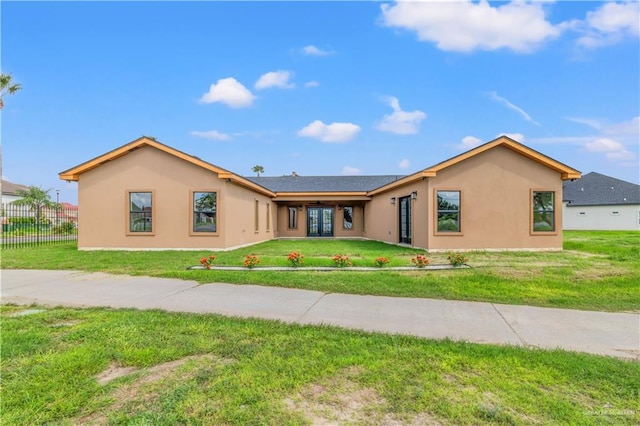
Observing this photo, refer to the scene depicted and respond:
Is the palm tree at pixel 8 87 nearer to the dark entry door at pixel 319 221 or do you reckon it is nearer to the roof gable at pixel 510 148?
the dark entry door at pixel 319 221

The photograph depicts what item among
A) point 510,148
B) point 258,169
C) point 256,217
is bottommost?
point 256,217

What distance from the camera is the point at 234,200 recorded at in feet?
46.4

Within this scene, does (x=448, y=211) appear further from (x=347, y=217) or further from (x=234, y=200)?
(x=347, y=217)

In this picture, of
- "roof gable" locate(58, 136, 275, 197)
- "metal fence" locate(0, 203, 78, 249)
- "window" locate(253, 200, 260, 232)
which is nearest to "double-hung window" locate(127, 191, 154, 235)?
"roof gable" locate(58, 136, 275, 197)

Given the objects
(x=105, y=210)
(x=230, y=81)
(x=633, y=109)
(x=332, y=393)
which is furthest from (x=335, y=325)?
(x=230, y=81)

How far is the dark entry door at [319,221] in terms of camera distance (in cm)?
2277

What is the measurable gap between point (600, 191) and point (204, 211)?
113ft

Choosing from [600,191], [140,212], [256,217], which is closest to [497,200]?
[256,217]

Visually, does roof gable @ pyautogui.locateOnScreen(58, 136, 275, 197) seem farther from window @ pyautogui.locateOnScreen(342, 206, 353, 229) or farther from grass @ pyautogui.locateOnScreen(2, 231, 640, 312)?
window @ pyautogui.locateOnScreen(342, 206, 353, 229)

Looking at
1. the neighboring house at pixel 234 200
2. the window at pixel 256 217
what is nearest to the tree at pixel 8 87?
the neighboring house at pixel 234 200

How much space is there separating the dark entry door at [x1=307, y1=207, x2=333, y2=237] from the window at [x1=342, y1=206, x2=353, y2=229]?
85 centimetres

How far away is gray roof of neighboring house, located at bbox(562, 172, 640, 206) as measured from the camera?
29344 millimetres

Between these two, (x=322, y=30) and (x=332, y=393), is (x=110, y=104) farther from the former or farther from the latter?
(x=332, y=393)

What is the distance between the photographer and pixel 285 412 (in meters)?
2.27
